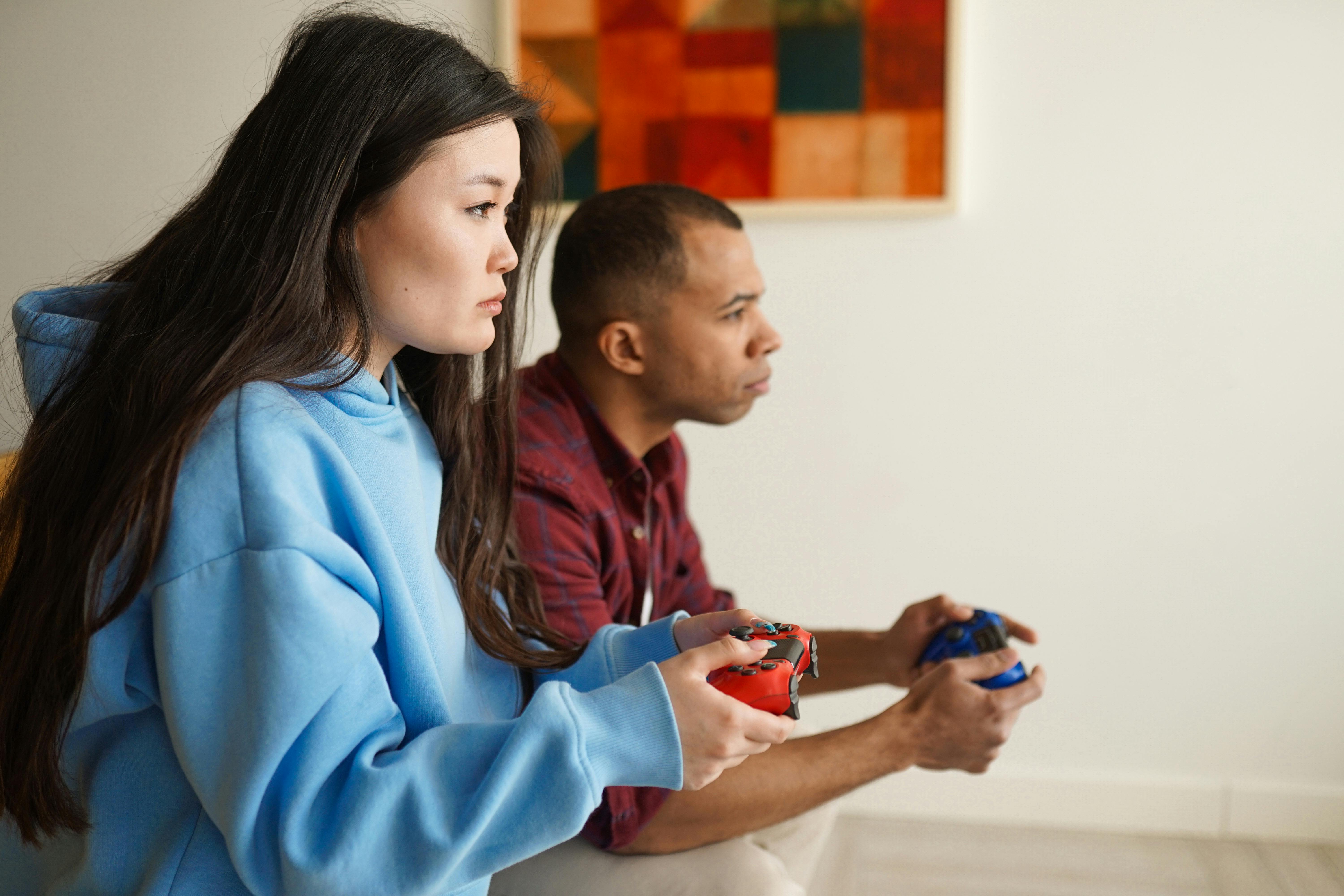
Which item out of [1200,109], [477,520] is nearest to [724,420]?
[477,520]

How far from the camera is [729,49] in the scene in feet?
7.19

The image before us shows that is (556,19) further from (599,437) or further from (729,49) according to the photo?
(599,437)

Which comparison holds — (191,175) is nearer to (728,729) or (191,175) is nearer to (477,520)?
(477,520)

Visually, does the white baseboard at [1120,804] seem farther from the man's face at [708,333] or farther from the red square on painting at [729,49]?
the red square on painting at [729,49]

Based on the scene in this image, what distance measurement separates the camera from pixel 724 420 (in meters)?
1.65

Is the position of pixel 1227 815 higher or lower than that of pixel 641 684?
lower

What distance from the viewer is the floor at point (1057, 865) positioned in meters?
2.09

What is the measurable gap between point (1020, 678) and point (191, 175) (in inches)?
79.3

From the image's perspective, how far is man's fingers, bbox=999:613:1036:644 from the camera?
146cm

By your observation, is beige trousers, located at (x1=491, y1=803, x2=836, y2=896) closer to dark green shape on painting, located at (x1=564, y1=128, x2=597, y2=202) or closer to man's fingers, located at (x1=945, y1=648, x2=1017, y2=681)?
man's fingers, located at (x1=945, y1=648, x2=1017, y2=681)

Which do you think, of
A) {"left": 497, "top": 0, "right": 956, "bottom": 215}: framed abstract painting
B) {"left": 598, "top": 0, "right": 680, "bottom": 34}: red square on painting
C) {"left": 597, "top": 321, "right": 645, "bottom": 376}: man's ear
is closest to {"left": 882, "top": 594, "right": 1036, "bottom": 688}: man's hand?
{"left": 597, "top": 321, "right": 645, "bottom": 376}: man's ear

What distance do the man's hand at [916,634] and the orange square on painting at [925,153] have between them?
→ 39.0 inches

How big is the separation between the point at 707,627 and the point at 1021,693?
44cm

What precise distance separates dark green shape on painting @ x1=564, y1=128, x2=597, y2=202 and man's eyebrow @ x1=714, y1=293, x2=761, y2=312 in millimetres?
774
